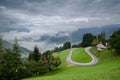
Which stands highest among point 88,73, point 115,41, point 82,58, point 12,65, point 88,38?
point 115,41

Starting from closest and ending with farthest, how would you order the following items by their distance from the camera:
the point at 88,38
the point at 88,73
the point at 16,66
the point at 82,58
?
the point at 88,73
the point at 16,66
the point at 82,58
the point at 88,38

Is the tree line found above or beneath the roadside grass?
above

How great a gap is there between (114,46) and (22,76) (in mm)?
43227

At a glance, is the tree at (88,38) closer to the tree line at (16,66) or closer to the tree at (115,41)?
the tree at (115,41)

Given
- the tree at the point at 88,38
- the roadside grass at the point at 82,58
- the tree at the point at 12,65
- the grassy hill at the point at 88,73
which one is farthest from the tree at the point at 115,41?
the tree at the point at 88,38

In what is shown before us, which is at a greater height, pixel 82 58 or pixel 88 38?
pixel 88 38

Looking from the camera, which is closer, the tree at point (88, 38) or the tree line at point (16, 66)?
the tree line at point (16, 66)

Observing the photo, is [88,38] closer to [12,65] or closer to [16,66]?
[16,66]

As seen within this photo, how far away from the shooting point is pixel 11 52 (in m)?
75.2

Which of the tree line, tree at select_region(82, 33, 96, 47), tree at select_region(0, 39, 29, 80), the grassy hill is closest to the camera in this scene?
the grassy hill

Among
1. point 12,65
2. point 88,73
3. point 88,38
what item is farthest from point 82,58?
point 88,38

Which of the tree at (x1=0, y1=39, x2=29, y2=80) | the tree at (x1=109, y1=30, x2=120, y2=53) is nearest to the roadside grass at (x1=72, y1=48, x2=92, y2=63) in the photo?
the tree at (x1=109, y1=30, x2=120, y2=53)

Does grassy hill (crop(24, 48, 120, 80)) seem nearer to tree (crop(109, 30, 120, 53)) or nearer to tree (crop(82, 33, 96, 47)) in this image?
tree (crop(109, 30, 120, 53))

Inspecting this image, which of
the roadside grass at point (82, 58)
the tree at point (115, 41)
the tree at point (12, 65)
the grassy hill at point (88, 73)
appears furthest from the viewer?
the roadside grass at point (82, 58)
